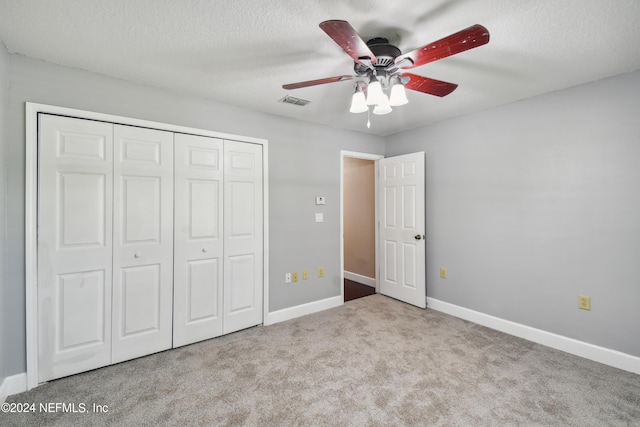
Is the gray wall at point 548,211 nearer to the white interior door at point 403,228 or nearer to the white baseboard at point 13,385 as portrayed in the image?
the white interior door at point 403,228

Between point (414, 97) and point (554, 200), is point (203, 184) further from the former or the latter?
point (554, 200)

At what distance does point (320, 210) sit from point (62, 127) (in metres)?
2.55

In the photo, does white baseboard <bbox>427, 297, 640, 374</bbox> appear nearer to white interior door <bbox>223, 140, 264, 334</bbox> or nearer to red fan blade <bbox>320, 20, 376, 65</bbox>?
white interior door <bbox>223, 140, 264, 334</bbox>

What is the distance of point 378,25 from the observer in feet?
5.59

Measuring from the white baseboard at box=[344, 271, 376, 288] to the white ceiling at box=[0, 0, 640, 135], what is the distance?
10.3ft

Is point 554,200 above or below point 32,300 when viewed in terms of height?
above

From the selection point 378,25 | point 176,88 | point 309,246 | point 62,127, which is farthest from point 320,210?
point 62,127

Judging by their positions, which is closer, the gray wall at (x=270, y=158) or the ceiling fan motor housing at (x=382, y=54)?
Answer: the ceiling fan motor housing at (x=382, y=54)

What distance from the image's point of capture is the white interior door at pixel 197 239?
268 centimetres

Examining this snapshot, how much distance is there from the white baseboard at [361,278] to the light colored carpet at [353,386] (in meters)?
1.83

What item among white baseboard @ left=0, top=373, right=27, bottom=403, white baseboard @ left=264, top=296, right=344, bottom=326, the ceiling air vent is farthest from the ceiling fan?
white baseboard @ left=0, top=373, right=27, bottom=403

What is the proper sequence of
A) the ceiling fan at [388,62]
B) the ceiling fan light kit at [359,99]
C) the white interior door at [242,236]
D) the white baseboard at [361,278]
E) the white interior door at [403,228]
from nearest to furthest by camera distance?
1. the ceiling fan at [388,62]
2. the ceiling fan light kit at [359,99]
3. the white interior door at [242,236]
4. the white interior door at [403,228]
5. the white baseboard at [361,278]

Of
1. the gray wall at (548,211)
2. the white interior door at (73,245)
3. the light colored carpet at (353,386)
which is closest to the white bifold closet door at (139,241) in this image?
the white interior door at (73,245)

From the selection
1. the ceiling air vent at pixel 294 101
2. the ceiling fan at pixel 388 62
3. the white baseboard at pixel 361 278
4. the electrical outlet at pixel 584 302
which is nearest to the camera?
the ceiling fan at pixel 388 62
